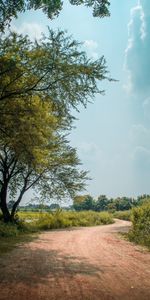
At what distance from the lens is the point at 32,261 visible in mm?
12758

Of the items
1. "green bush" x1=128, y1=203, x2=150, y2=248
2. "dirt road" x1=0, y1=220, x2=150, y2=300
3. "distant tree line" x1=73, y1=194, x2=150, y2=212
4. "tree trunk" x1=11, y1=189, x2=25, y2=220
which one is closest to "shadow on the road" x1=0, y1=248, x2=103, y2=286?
"dirt road" x1=0, y1=220, x2=150, y2=300

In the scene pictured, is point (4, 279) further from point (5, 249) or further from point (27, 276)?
Result: point (5, 249)

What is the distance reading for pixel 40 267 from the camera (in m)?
11.6

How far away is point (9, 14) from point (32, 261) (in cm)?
826

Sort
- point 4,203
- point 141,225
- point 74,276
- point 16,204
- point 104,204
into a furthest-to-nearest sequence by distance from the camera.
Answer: point 104,204
point 16,204
point 4,203
point 141,225
point 74,276

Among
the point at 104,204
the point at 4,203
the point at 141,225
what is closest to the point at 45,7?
the point at 141,225

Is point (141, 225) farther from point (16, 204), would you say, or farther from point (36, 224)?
point (36, 224)

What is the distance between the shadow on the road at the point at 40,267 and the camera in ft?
32.1

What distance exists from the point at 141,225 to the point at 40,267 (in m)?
12.9

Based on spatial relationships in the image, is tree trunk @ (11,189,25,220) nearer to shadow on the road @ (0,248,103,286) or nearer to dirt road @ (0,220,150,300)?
dirt road @ (0,220,150,300)

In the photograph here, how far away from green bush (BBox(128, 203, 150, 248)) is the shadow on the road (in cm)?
711

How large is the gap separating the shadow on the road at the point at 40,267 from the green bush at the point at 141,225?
711 cm

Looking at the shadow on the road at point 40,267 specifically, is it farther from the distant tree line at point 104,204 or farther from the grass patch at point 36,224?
the distant tree line at point 104,204

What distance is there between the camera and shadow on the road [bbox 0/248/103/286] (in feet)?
32.1
